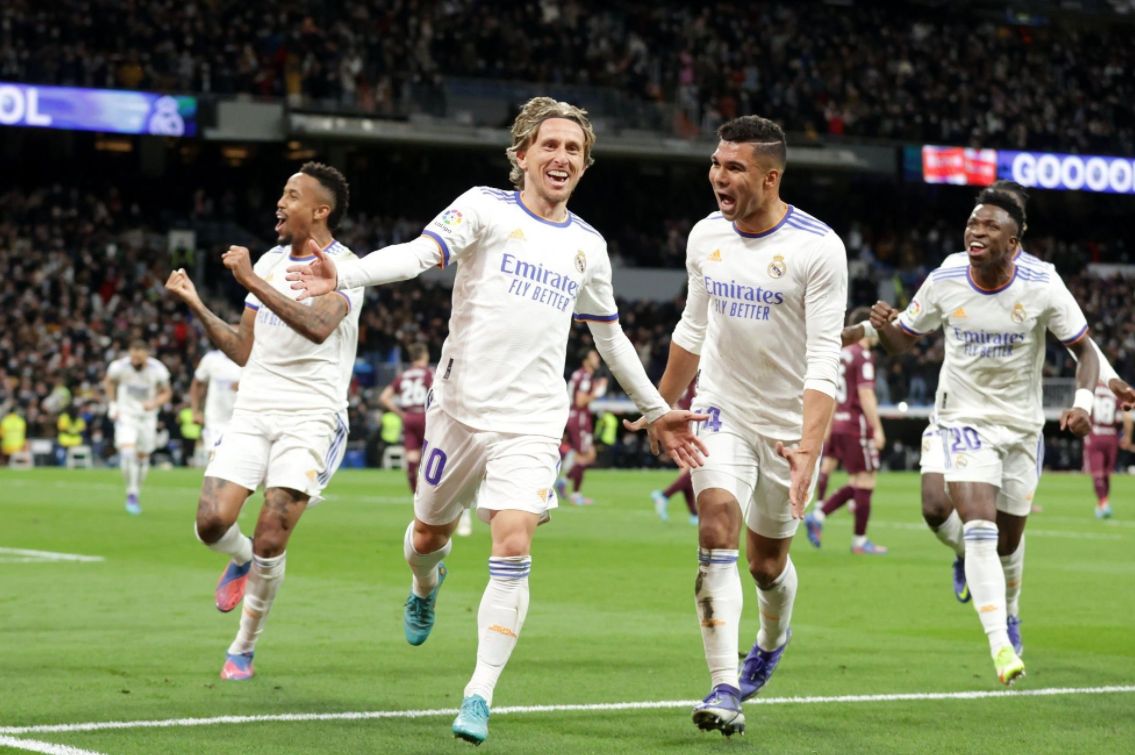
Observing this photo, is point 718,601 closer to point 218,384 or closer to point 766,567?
point 766,567

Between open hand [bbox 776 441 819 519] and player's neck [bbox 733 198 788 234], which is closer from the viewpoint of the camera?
open hand [bbox 776 441 819 519]

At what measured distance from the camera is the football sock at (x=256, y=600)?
905 cm

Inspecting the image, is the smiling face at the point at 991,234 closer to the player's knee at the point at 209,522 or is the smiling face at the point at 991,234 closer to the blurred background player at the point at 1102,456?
the player's knee at the point at 209,522

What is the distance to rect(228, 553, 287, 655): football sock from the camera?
9.05 meters

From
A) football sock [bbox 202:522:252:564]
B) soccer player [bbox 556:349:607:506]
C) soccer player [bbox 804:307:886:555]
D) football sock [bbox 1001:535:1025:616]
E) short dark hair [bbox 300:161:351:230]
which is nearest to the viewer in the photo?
football sock [bbox 202:522:252:564]

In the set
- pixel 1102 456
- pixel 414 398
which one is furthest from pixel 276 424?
pixel 1102 456

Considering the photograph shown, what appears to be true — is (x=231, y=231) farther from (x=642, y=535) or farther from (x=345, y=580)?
(x=345, y=580)

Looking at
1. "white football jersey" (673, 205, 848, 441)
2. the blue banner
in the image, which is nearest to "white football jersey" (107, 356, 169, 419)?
"white football jersey" (673, 205, 848, 441)

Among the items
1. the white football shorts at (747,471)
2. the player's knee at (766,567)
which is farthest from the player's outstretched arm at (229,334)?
the player's knee at (766,567)

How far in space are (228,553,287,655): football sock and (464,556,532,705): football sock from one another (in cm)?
225

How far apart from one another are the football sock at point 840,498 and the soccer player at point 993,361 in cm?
855

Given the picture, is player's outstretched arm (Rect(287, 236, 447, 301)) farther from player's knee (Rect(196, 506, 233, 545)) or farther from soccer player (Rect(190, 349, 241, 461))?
soccer player (Rect(190, 349, 241, 461))

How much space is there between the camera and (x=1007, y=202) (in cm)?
970

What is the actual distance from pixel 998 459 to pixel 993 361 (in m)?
0.55
